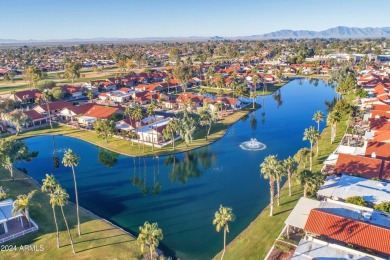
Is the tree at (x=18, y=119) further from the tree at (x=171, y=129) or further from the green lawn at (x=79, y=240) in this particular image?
the green lawn at (x=79, y=240)

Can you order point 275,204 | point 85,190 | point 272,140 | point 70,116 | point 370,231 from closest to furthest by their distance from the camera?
point 370,231, point 275,204, point 85,190, point 272,140, point 70,116

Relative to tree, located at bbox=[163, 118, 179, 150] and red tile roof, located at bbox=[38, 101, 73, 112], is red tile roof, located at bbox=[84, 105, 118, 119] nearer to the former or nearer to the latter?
red tile roof, located at bbox=[38, 101, 73, 112]

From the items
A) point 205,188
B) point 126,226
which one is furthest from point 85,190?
point 205,188

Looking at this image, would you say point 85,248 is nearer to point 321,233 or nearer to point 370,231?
point 321,233

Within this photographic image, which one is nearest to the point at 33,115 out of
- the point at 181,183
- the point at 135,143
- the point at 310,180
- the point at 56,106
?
the point at 56,106

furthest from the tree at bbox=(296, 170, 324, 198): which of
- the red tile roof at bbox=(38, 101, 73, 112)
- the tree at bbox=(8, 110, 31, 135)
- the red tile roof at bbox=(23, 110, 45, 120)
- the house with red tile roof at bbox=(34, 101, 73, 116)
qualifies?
the red tile roof at bbox=(38, 101, 73, 112)
